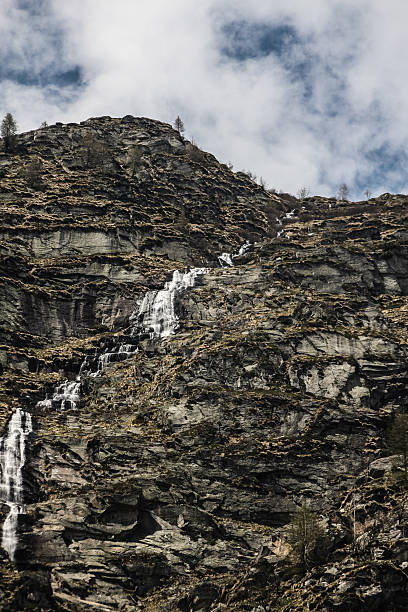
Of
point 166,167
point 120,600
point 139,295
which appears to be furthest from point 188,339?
point 166,167

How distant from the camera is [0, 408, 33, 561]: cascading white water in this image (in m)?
49.9

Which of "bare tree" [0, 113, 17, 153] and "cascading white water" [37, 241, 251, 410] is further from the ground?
"bare tree" [0, 113, 17, 153]

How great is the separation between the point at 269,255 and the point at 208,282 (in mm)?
19019

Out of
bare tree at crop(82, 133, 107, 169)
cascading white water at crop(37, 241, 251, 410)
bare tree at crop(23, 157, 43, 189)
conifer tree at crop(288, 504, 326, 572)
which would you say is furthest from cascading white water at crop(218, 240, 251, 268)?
conifer tree at crop(288, 504, 326, 572)

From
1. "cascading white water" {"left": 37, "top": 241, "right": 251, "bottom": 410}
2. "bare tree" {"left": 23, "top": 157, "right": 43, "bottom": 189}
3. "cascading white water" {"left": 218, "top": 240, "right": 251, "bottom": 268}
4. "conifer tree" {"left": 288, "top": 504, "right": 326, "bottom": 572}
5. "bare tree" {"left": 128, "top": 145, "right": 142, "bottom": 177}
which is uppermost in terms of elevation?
"bare tree" {"left": 128, "top": 145, "right": 142, "bottom": 177}

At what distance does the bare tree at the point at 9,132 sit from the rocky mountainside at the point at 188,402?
644cm

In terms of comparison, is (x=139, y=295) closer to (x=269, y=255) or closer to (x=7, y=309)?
(x=7, y=309)

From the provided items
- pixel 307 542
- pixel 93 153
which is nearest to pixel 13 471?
pixel 307 542

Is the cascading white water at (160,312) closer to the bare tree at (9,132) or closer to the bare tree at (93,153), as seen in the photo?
the bare tree at (93,153)

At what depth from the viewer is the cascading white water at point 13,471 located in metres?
49.9

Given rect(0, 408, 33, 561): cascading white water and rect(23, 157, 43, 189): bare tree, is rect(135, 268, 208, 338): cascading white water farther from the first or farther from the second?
rect(23, 157, 43, 189): bare tree

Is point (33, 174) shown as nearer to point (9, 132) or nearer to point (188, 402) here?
point (9, 132)

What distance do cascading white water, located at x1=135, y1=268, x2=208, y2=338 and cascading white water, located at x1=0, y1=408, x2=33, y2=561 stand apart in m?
23.9

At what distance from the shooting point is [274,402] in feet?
217
